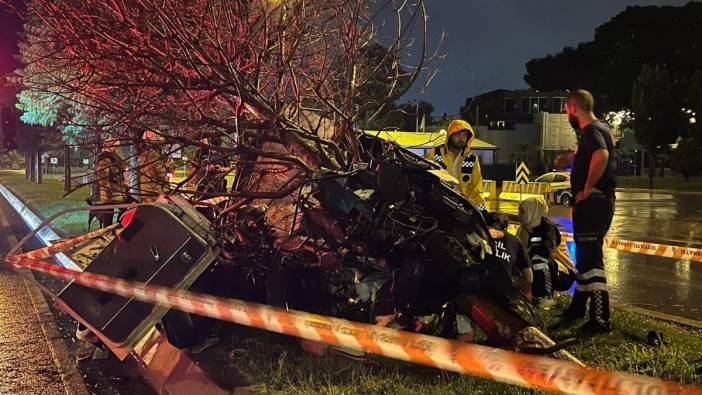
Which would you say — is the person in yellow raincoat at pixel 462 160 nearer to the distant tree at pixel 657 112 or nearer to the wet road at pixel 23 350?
the wet road at pixel 23 350

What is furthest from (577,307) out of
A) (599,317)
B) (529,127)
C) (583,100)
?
(529,127)

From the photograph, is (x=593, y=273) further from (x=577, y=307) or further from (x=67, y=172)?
(x=67, y=172)

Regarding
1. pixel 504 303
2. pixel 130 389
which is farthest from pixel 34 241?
pixel 504 303

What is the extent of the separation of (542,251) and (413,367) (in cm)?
209

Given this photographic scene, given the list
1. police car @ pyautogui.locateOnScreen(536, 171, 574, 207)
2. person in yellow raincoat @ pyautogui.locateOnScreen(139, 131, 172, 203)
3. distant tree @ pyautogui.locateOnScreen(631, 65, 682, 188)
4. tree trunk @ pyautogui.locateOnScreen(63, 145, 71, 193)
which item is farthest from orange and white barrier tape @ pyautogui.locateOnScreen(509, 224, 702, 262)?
distant tree @ pyautogui.locateOnScreen(631, 65, 682, 188)

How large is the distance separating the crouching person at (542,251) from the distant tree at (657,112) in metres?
34.7

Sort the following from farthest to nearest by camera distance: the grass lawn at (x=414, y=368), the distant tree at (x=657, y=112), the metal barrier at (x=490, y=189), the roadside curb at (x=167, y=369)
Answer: the distant tree at (x=657, y=112) < the metal barrier at (x=490, y=189) < the roadside curb at (x=167, y=369) < the grass lawn at (x=414, y=368)

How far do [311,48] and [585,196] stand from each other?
135 inches

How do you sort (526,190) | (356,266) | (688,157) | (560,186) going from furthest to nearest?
(688,157) → (560,186) → (526,190) → (356,266)

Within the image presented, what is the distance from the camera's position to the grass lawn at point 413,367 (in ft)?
12.6

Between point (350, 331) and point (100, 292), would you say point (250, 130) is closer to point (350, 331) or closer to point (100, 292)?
point (100, 292)

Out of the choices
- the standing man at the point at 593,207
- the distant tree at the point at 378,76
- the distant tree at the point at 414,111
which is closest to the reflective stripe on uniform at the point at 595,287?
the standing man at the point at 593,207

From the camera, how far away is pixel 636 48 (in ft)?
185

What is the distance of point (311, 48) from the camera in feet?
21.9
